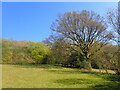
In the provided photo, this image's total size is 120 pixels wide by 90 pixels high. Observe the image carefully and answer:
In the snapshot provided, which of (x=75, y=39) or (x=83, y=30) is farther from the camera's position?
(x=75, y=39)

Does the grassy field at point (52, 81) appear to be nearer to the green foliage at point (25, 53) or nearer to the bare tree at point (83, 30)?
the green foliage at point (25, 53)

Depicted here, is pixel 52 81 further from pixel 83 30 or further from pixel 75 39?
pixel 83 30

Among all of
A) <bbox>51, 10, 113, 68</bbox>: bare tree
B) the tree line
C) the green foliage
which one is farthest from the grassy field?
<bbox>51, 10, 113, 68</bbox>: bare tree

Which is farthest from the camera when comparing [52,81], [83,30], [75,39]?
[75,39]

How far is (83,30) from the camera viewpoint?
10.2 meters

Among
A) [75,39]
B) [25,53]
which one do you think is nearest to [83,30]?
[75,39]

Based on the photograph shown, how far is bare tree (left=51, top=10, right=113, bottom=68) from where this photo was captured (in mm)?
9672

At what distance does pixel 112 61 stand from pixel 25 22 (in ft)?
16.9

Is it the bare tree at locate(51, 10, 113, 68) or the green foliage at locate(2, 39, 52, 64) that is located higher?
the bare tree at locate(51, 10, 113, 68)

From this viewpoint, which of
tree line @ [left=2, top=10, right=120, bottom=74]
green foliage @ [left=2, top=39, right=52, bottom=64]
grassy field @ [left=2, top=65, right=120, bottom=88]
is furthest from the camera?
tree line @ [left=2, top=10, right=120, bottom=74]

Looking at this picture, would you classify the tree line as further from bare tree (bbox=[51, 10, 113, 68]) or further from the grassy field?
the grassy field

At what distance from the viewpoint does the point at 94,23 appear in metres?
9.53

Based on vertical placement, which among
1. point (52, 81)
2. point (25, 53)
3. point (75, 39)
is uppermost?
point (75, 39)

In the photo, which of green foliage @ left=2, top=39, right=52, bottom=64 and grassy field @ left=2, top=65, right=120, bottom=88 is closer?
grassy field @ left=2, top=65, right=120, bottom=88
